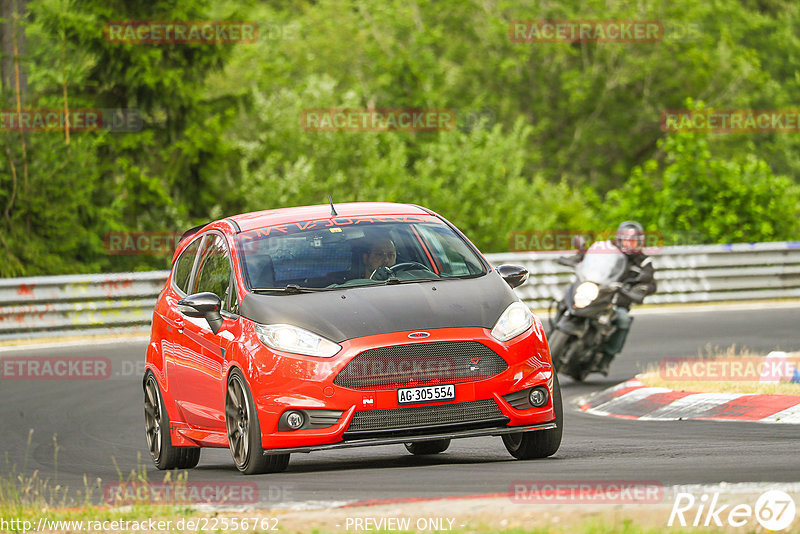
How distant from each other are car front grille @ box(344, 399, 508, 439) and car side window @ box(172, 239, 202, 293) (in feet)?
8.72

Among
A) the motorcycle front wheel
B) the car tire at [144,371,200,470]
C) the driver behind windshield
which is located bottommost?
the motorcycle front wheel

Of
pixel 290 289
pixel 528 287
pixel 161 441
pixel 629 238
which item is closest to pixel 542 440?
pixel 290 289

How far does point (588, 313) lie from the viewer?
14.5m

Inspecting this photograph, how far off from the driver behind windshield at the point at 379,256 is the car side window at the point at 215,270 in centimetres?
92

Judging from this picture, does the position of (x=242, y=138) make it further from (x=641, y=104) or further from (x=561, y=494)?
(x=561, y=494)

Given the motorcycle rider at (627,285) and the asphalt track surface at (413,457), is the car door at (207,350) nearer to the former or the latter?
the asphalt track surface at (413,457)

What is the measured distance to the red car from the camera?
27.1 ft

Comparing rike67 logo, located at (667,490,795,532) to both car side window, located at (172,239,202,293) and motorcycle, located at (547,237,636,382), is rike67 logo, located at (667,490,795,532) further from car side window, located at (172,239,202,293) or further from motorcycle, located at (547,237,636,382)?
motorcycle, located at (547,237,636,382)

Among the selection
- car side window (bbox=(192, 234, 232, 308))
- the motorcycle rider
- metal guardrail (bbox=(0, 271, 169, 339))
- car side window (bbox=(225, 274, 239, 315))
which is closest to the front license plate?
car side window (bbox=(225, 274, 239, 315))

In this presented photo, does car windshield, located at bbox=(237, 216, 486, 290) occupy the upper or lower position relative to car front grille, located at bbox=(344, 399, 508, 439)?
upper

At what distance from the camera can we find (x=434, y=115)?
45.5 m

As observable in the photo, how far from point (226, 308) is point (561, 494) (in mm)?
3421

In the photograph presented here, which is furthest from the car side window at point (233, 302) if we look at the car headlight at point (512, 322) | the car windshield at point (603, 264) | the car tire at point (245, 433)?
the car windshield at point (603, 264)

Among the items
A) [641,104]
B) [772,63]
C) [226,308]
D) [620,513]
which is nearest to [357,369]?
[226,308]
